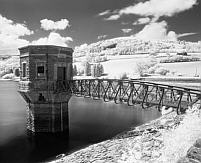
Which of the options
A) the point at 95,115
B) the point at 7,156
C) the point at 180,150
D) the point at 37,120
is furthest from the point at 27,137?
the point at 180,150

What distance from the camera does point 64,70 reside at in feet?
87.7

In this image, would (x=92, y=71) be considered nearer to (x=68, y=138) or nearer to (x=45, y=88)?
(x=45, y=88)

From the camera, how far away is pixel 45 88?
24.8 m

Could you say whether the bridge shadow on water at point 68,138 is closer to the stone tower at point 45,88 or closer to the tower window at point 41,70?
the stone tower at point 45,88

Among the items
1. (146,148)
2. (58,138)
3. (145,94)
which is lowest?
(58,138)

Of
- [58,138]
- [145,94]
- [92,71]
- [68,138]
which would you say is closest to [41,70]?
[58,138]

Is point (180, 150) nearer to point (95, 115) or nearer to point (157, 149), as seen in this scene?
point (157, 149)

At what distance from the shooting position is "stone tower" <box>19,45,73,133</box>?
80.6 feet

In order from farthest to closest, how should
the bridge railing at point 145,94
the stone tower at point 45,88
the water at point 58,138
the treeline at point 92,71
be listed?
1. the treeline at point 92,71
2. the stone tower at point 45,88
3. the water at point 58,138
4. the bridge railing at point 145,94

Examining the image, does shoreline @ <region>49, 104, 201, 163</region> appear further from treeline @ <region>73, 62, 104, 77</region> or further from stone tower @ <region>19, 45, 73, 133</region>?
treeline @ <region>73, 62, 104, 77</region>

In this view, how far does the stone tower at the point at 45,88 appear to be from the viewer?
24578 millimetres

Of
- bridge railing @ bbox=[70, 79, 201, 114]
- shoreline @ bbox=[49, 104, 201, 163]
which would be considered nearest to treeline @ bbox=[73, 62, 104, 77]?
bridge railing @ bbox=[70, 79, 201, 114]

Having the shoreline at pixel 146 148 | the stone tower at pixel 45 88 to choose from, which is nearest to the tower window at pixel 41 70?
the stone tower at pixel 45 88

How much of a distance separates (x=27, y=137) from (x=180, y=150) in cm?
1608
